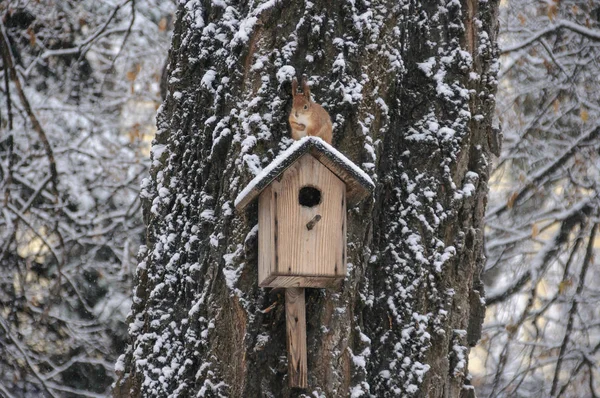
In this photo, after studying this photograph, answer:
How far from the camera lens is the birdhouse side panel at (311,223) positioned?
7.09 feet

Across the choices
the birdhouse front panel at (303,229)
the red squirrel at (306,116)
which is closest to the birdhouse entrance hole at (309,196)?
the birdhouse front panel at (303,229)

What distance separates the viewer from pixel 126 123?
22.7 feet

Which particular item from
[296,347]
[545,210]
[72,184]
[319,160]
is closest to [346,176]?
[319,160]

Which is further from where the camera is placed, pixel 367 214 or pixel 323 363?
pixel 367 214

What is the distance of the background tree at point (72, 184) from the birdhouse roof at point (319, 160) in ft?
12.3

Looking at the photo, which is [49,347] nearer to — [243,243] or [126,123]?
[126,123]

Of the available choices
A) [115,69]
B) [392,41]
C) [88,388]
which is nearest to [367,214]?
[392,41]

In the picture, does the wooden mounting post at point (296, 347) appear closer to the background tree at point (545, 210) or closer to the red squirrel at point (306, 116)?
the red squirrel at point (306, 116)

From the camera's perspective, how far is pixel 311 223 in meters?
2.18

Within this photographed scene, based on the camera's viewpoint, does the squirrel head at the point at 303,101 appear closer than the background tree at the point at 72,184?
Yes

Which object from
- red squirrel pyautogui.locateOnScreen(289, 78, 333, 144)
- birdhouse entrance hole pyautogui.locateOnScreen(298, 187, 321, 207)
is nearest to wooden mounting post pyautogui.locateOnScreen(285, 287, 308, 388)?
birdhouse entrance hole pyautogui.locateOnScreen(298, 187, 321, 207)

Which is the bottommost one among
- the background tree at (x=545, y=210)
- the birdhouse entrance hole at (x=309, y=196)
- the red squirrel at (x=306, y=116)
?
the birdhouse entrance hole at (x=309, y=196)

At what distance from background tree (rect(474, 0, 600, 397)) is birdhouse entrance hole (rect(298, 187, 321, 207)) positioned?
3493 mm

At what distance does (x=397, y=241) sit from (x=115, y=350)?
13.7 ft
